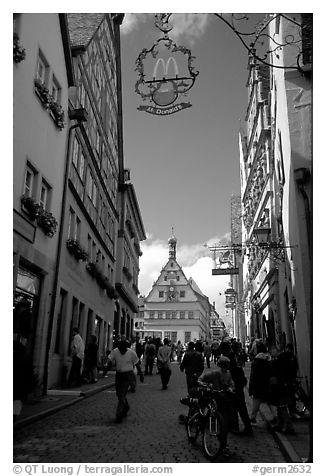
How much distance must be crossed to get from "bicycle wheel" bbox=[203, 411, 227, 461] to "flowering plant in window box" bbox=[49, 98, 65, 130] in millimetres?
9789

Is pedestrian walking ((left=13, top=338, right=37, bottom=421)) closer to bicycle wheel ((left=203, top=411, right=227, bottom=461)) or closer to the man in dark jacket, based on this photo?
bicycle wheel ((left=203, top=411, right=227, bottom=461))

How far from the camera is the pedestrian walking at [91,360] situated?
16.6 meters

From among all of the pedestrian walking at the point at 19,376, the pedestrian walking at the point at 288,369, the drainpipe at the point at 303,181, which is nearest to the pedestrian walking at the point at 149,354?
the drainpipe at the point at 303,181

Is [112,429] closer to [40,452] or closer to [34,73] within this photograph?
[40,452]

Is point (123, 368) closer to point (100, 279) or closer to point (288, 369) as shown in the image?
point (288, 369)

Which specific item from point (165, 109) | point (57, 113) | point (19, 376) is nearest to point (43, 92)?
point (57, 113)

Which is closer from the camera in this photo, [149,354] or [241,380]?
[241,380]

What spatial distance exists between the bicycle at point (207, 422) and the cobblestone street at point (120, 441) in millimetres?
175

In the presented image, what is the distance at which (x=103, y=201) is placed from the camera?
2469cm

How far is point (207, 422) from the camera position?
22.1 ft

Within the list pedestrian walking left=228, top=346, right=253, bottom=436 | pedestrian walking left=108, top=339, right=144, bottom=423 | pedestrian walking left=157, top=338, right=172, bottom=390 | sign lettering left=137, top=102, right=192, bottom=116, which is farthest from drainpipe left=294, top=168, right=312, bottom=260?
pedestrian walking left=157, top=338, right=172, bottom=390

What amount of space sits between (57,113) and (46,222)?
133 inches

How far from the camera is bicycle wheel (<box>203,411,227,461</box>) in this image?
624 cm

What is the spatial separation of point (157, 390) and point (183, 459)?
976 centimetres
